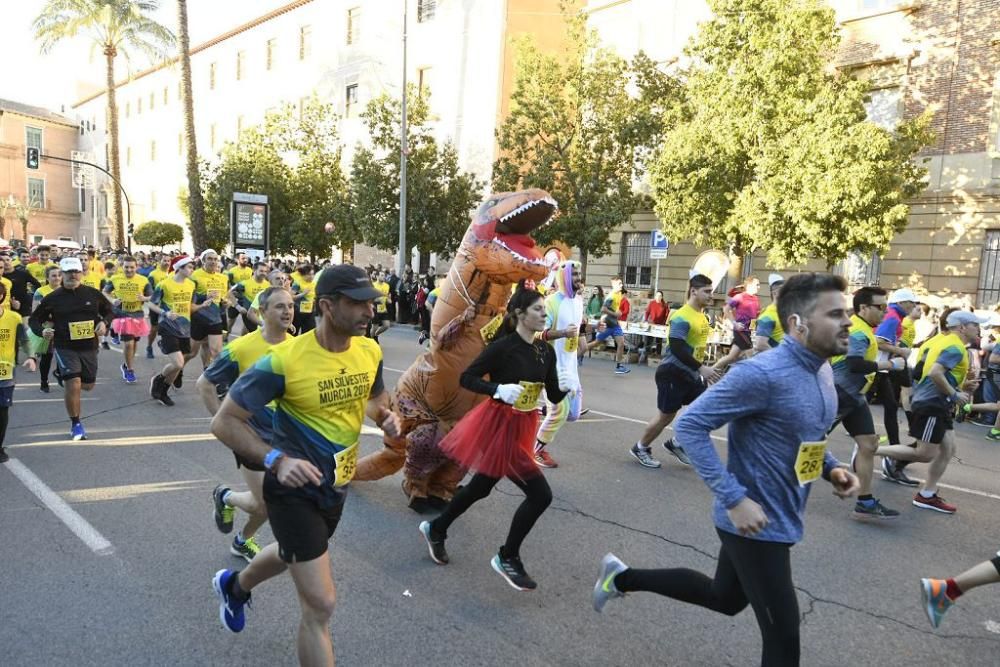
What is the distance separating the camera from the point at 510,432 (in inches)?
163

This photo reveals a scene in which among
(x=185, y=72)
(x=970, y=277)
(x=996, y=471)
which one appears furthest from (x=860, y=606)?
(x=185, y=72)

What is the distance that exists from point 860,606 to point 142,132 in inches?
2329

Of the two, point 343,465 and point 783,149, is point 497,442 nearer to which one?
point 343,465

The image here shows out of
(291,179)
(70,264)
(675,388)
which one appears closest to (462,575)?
(675,388)

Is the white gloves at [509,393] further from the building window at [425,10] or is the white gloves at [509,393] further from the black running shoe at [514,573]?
the building window at [425,10]

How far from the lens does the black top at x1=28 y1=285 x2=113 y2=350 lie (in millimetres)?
7035

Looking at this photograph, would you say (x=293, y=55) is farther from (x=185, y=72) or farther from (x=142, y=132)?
(x=142, y=132)

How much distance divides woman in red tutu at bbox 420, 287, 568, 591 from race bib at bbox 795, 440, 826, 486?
1562mm

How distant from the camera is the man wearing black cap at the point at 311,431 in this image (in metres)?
2.63

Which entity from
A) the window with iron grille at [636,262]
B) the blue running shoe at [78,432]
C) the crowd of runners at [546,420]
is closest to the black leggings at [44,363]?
the crowd of runners at [546,420]

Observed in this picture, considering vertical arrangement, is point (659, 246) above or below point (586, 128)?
below

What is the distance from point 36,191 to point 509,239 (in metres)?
73.1

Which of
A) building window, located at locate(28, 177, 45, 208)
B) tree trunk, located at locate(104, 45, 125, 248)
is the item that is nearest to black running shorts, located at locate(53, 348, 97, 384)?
tree trunk, located at locate(104, 45, 125, 248)

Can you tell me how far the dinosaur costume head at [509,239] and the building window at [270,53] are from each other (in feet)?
127
